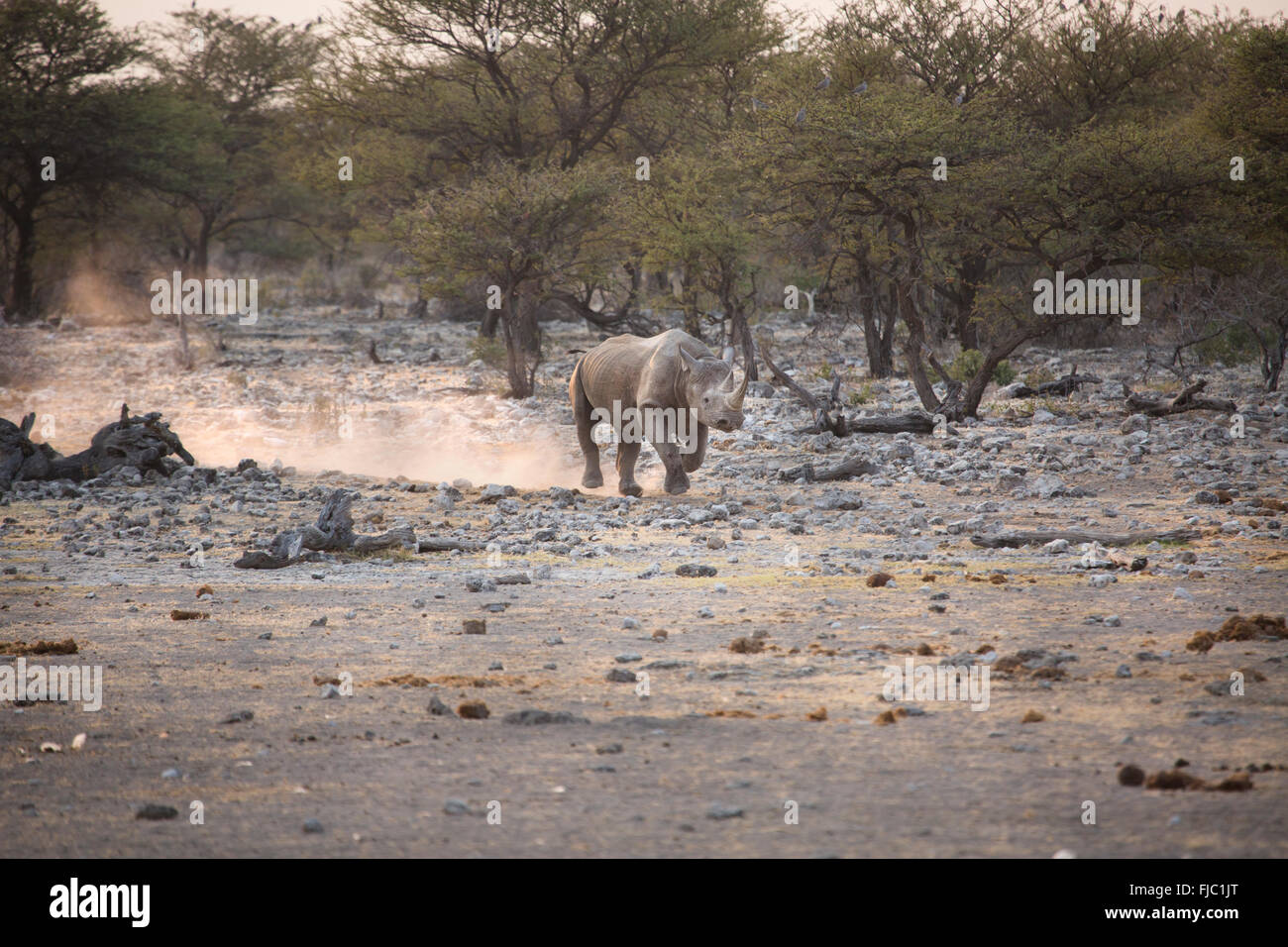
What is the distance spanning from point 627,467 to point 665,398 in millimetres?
919

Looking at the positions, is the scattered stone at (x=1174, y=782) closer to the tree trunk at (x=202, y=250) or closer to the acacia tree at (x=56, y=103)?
the acacia tree at (x=56, y=103)

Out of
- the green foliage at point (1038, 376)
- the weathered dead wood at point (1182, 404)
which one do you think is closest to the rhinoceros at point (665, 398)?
the weathered dead wood at point (1182, 404)

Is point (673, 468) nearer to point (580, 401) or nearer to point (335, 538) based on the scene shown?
point (580, 401)

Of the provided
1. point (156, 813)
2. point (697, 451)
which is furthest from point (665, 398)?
point (156, 813)

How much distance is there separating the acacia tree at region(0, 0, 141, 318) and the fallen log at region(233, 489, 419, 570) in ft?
86.8

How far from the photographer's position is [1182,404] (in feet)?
57.1

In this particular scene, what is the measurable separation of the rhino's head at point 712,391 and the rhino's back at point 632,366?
7.9 inches

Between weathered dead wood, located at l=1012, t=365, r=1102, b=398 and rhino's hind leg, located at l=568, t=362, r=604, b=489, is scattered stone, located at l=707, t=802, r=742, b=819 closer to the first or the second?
rhino's hind leg, located at l=568, t=362, r=604, b=489

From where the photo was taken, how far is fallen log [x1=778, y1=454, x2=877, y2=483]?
1382 centimetres

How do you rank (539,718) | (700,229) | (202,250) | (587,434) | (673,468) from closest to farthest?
1. (539,718)
2. (673,468)
3. (587,434)
4. (700,229)
5. (202,250)

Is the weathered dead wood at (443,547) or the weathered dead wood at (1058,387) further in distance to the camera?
the weathered dead wood at (1058,387)

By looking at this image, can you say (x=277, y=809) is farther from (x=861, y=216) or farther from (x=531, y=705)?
(x=861, y=216)

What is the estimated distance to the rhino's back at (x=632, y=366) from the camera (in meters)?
13.4

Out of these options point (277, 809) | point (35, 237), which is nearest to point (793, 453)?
point (277, 809)
